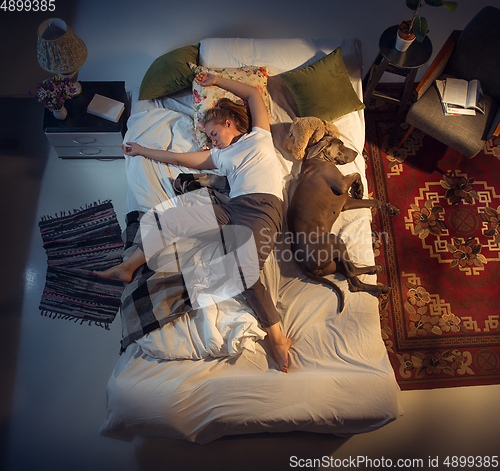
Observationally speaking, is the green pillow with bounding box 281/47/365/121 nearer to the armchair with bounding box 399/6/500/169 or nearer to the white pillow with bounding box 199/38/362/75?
the white pillow with bounding box 199/38/362/75

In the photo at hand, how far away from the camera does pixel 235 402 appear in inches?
67.0

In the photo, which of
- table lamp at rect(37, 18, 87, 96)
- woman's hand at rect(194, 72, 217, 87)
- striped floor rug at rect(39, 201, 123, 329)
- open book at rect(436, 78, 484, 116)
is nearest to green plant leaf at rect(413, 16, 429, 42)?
open book at rect(436, 78, 484, 116)

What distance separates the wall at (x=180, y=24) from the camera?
10.1 feet

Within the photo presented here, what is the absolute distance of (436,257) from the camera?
2.51 meters

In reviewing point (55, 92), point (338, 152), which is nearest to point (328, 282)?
point (338, 152)

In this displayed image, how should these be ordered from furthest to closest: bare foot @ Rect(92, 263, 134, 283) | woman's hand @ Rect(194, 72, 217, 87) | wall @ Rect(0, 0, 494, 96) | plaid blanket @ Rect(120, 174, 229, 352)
A: wall @ Rect(0, 0, 494, 96) < woman's hand @ Rect(194, 72, 217, 87) < bare foot @ Rect(92, 263, 134, 283) < plaid blanket @ Rect(120, 174, 229, 352)

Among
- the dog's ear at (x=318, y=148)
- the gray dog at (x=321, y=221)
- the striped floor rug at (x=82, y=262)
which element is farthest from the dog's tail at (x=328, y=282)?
the striped floor rug at (x=82, y=262)

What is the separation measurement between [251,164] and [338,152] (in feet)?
1.79

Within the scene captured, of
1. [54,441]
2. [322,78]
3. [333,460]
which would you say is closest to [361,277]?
[333,460]

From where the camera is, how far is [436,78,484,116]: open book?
2369 millimetres

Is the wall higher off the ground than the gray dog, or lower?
higher

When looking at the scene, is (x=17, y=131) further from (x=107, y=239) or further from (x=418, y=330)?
(x=418, y=330)

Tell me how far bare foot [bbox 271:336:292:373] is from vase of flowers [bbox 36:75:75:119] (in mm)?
1980

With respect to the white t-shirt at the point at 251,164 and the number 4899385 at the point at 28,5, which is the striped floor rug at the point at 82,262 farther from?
the number 4899385 at the point at 28,5
